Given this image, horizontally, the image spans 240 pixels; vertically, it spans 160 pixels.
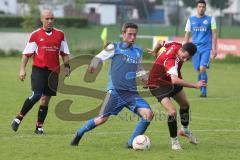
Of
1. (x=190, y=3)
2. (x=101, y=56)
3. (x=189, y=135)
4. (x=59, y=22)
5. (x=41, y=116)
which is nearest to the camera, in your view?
(x=101, y=56)

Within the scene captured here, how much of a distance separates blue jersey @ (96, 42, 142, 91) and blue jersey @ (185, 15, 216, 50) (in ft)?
25.6

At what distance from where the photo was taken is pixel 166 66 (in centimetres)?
992

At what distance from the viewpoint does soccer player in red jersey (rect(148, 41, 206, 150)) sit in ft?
32.0

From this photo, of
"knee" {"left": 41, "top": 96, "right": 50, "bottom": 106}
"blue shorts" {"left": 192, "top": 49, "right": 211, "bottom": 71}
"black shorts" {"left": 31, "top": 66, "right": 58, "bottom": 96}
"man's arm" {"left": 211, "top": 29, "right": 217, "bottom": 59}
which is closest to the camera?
"black shorts" {"left": 31, "top": 66, "right": 58, "bottom": 96}

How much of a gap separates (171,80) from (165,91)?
0.70 feet

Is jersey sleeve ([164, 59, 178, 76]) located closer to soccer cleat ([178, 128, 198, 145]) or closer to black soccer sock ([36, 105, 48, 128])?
soccer cleat ([178, 128, 198, 145])

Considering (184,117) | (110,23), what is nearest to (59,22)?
(110,23)

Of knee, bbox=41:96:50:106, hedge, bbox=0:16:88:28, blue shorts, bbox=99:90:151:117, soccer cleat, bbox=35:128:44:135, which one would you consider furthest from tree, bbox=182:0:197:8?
blue shorts, bbox=99:90:151:117

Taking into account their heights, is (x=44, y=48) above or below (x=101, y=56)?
below

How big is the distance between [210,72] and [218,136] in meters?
A: 15.6

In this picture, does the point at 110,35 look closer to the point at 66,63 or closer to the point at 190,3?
the point at 190,3

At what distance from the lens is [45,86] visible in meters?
11.4

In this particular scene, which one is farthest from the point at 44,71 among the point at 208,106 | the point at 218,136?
the point at 208,106

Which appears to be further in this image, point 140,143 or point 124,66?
point 124,66
